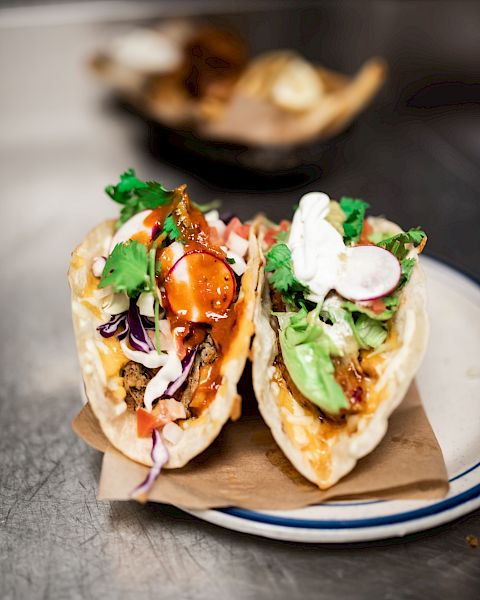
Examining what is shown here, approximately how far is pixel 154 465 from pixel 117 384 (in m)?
0.31

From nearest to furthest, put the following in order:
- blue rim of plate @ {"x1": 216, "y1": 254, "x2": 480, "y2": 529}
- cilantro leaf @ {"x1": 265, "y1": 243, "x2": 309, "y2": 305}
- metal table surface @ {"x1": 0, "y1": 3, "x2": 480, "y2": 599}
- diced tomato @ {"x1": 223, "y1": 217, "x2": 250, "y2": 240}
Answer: blue rim of plate @ {"x1": 216, "y1": 254, "x2": 480, "y2": 529}, metal table surface @ {"x1": 0, "y1": 3, "x2": 480, "y2": 599}, cilantro leaf @ {"x1": 265, "y1": 243, "x2": 309, "y2": 305}, diced tomato @ {"x1": 223, "y1": 217, "x2": 250, "y2": 240}

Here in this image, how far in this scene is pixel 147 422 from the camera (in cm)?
229

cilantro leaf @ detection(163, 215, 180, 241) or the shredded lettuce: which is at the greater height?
cilantro leaf @ detection(163, 215, 180, 241)

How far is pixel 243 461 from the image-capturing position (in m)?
2.30

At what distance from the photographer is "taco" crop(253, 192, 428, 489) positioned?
2.11 m

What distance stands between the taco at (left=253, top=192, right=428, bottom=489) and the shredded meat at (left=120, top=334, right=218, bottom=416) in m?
0.20

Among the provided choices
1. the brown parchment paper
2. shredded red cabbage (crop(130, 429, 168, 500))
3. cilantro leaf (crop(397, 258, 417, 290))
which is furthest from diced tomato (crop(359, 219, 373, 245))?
shredded red cabbage (crop(130, 429, 168, 500))

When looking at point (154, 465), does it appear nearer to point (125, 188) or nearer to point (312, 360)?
point (312, 360)

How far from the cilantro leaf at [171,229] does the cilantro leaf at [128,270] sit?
0.40 ft

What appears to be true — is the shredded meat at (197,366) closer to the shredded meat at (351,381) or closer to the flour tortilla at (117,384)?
the flour tortilla at (117,384)

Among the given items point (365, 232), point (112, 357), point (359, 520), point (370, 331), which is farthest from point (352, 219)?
point (359, 520)

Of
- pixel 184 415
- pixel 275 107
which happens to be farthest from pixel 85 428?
pixel 275 107

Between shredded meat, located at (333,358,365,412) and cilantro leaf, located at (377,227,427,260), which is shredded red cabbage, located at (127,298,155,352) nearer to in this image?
shredded meat, located at (333,358,365,412)

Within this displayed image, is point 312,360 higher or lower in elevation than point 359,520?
higher
